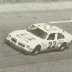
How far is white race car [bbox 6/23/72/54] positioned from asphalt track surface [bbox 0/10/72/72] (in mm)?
441

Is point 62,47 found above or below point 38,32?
below

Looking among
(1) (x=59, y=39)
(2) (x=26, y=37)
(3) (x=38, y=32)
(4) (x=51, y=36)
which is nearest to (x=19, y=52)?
(2) (x=26, y=37)

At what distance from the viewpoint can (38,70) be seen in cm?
2223

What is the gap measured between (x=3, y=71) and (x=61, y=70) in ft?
11.2

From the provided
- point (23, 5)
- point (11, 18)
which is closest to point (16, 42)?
point (11, 18)

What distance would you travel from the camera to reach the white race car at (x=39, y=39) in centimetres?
2444

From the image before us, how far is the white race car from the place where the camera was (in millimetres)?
24438

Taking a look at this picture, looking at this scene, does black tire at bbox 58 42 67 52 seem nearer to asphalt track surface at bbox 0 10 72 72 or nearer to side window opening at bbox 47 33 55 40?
asphalt track surface at bbox 0 10 72 72

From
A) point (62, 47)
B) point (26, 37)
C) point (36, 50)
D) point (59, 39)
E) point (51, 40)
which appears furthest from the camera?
point (62, 47)

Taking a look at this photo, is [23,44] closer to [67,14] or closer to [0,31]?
[0,31]

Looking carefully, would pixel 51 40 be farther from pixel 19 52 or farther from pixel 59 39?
pixel 19 52

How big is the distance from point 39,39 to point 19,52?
1465 mm

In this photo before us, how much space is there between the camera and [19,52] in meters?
24.8

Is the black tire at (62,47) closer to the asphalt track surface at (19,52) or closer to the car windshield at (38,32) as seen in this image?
the asphalt track surface at (19,52)
